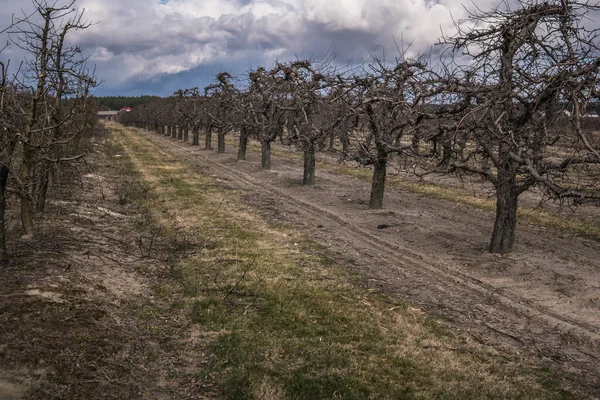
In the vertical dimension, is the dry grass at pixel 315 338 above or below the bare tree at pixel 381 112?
below

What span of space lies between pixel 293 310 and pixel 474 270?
466cm

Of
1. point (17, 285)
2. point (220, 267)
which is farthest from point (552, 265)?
point (17, 285)

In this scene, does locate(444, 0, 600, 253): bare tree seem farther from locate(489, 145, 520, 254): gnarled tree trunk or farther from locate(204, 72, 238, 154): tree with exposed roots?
locate(204, 72, 238, 154): tree with exposed roots

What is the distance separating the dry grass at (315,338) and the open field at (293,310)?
28 mm

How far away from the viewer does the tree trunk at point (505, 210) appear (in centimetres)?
1078

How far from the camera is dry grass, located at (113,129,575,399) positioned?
5941mm

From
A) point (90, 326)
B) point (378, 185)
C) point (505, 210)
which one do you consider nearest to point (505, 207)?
point (505, 210)

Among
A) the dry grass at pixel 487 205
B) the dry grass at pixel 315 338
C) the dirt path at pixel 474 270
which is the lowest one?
the dry grass at pixel 315 338

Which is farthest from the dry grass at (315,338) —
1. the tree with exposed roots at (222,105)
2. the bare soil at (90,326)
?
the tree with exposed roots at (222,105)

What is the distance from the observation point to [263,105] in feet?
87.4

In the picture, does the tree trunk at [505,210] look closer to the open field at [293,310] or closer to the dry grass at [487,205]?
the open field at [293,310]

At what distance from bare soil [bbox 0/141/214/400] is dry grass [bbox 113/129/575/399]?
1.40 feet

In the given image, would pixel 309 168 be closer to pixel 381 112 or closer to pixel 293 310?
pixel 381 112

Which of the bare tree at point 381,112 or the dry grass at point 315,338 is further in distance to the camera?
the bare tree at point 381,112
